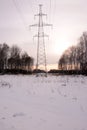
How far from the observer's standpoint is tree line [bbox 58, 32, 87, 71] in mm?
64169

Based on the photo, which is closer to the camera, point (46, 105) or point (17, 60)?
point (46, 105)

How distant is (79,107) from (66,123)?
75.4 inches

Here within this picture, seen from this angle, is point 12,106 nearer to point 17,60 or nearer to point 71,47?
point 17,60

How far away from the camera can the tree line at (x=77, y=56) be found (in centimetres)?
6417

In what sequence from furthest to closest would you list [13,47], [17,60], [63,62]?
[63,62] < [13,47] < [17,60]

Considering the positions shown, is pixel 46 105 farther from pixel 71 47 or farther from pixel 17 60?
pixel 71 47

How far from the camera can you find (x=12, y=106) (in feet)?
26.8

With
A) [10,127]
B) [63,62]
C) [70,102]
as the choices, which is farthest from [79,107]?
[63,62]

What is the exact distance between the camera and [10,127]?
18.8 ft

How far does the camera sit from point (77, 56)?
84438mm

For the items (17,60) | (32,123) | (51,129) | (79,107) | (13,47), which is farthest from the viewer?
(13,47)

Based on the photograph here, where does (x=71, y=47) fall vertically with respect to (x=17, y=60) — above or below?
above

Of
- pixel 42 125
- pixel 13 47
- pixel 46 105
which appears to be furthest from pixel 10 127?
pixel 13 47

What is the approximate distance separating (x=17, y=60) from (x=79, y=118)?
8175 centimetres
